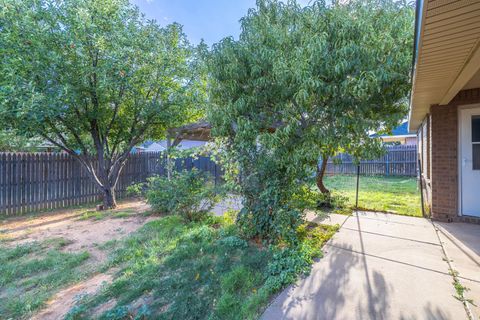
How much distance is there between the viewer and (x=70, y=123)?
6008mm

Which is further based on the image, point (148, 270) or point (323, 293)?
point (148, 270)

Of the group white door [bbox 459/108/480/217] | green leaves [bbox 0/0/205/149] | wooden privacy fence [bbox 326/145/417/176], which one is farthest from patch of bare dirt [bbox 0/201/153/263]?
wooden privacy fence [bbox 326/145/417/176]

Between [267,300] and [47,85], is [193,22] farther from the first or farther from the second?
[267,300]

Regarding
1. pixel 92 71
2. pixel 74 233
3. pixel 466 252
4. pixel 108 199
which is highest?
pixel 92 71

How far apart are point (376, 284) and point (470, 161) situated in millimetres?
3479

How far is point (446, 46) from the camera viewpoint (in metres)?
2.25

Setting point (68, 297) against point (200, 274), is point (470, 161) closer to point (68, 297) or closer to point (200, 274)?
point (200, 274)

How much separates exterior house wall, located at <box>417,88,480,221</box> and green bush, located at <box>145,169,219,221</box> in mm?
4326

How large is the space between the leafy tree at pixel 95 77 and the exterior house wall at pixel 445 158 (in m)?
5.95

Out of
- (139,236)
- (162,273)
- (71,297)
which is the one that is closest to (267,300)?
(162,273)

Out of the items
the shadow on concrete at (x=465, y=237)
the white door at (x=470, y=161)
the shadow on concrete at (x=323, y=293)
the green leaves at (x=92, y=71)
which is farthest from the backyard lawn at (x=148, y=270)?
the green leaves at (x=92, y=71)

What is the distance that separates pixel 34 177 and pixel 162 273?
5.96m

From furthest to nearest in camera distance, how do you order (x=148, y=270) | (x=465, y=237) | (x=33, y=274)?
(x=465, y=237)
(x=33, y=274)
(x=148, y=270)

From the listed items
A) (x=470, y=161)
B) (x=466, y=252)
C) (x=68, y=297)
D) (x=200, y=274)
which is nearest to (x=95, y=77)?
(x=68, y=297)
